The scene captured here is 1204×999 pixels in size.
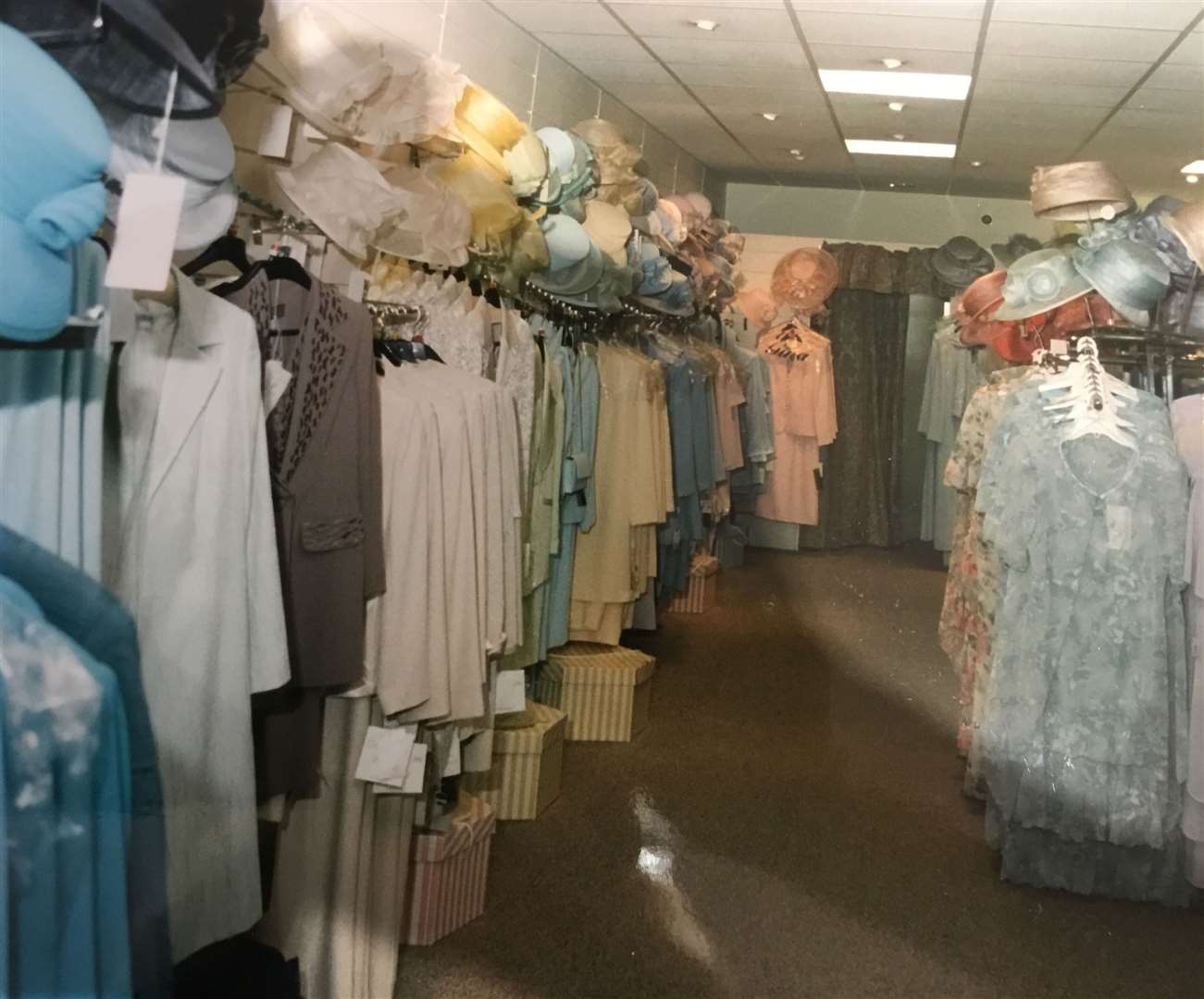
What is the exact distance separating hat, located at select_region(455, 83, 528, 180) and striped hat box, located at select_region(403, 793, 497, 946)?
3.70 ft

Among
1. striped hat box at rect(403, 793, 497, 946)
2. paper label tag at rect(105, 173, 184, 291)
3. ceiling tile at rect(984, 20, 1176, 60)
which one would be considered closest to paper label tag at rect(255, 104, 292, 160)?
paper label tag at rect(105, 173, 184, 291)

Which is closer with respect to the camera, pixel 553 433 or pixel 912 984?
pixel 912 984

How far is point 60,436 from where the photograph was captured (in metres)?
0.87

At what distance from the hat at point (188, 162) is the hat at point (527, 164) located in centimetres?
98

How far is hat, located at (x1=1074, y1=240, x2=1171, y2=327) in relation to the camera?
2.14m

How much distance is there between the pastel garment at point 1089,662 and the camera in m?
2.00

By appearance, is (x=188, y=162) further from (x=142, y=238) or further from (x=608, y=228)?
(x=608, y=228)

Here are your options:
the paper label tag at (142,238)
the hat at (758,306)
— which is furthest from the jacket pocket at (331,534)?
the hat at (758,306)

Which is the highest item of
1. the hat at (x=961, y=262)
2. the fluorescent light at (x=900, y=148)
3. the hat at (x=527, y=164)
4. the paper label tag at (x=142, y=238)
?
the fluorescent light at (x=900, y=148)

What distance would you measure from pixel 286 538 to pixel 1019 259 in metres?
1.68

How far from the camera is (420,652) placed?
1.66 meters

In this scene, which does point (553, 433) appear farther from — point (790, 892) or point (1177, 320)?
point (1177, 320)

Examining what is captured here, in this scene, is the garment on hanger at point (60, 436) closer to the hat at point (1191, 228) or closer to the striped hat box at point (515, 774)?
the striped hat box at point (515, 774)

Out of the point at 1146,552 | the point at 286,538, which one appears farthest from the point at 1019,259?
the point at 286,538
